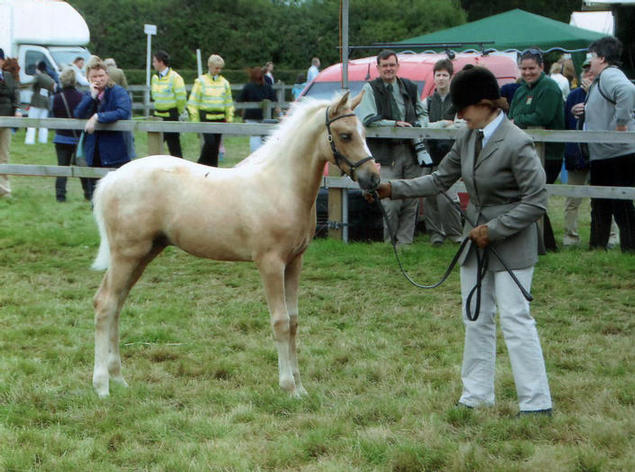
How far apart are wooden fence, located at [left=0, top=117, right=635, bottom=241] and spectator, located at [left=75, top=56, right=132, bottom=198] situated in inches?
5.0

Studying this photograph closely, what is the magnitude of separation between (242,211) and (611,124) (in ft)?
17.1

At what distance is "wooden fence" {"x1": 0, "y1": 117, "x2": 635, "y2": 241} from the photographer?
8.53 metres

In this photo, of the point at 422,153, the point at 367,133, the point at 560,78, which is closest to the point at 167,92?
the point at 367,133

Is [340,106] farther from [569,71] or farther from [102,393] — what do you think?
[569,71]

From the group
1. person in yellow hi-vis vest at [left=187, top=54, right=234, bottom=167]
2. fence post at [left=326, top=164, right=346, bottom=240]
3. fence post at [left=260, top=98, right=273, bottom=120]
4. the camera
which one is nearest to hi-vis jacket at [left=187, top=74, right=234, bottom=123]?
person in yellow hi-vis vest at [left=187, top=54, right=234, bottom=167]

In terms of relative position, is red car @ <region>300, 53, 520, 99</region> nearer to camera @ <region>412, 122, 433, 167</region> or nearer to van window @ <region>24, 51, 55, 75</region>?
camera @ <region>412, 122, 433, 167</region>

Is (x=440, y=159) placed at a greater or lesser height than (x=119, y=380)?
greater

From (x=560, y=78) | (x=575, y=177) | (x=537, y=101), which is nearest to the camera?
(x=537, y=101)

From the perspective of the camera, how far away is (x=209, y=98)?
47.8ft

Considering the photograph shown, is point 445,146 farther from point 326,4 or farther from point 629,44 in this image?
point 326,4

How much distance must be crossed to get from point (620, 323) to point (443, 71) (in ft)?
13.0

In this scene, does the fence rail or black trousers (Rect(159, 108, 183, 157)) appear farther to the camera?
black trousers (Rect(159, 108, 183, 157))

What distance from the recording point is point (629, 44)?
12.6 m

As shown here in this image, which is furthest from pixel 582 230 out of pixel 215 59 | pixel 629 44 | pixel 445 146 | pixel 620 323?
pixel 215 59
